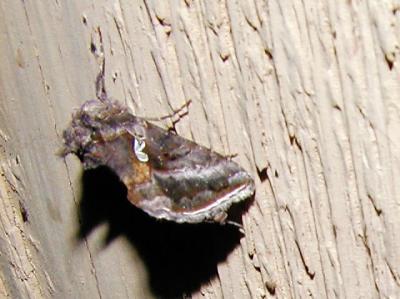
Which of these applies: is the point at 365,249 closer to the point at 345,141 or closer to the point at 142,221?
the point at 345,141

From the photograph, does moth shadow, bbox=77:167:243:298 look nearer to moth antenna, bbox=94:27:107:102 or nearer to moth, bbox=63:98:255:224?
moth, bbox=63:98:255:224

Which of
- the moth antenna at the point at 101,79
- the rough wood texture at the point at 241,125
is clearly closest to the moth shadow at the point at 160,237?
the rough wood texture at the point at 241,125

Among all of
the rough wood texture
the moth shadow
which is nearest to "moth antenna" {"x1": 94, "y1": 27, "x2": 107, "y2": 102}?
the rough wood texture

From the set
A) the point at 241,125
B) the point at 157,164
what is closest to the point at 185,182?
the point at 157,164

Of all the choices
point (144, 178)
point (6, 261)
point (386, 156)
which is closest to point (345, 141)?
point (386, 156)

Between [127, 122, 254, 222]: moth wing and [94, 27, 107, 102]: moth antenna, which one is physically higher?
[94, 27, 107, 102]: moth antenna

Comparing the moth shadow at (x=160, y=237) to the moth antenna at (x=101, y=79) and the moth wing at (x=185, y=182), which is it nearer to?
the moth wing at (x=185, y=182)
